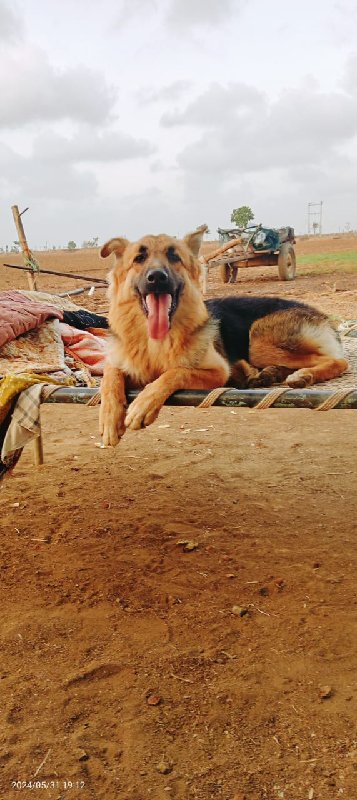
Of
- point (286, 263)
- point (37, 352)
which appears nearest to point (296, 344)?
→ point (37, 352)

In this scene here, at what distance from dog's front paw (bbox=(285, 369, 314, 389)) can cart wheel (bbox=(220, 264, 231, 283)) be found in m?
15.9

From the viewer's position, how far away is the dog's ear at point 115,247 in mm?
3535

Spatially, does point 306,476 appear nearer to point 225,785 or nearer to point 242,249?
point 225,785

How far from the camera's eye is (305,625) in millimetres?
2473

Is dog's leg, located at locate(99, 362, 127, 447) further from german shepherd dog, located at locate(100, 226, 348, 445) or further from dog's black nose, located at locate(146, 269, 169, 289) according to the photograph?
dog's black nose, located at locate(146, 269, 169, 289)

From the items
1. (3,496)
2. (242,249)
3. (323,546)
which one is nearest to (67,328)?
(3,496)

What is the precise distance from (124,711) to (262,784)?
0.52 metres

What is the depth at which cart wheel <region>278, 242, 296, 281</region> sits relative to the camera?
18753 millimetres

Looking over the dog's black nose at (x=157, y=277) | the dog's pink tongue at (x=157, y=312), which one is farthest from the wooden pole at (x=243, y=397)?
the dog's black nose at (x=157, y=277)

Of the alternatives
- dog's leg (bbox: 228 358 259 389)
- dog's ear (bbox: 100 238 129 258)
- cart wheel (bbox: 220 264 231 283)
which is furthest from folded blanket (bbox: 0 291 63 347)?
cart wheel (bbox: 220 264 231 283)

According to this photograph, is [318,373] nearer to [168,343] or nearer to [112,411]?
[168,343]

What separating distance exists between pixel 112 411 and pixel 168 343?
0.60 metres

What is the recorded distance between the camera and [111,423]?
2945mm

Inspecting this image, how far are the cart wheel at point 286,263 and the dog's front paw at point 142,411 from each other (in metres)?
16.6
